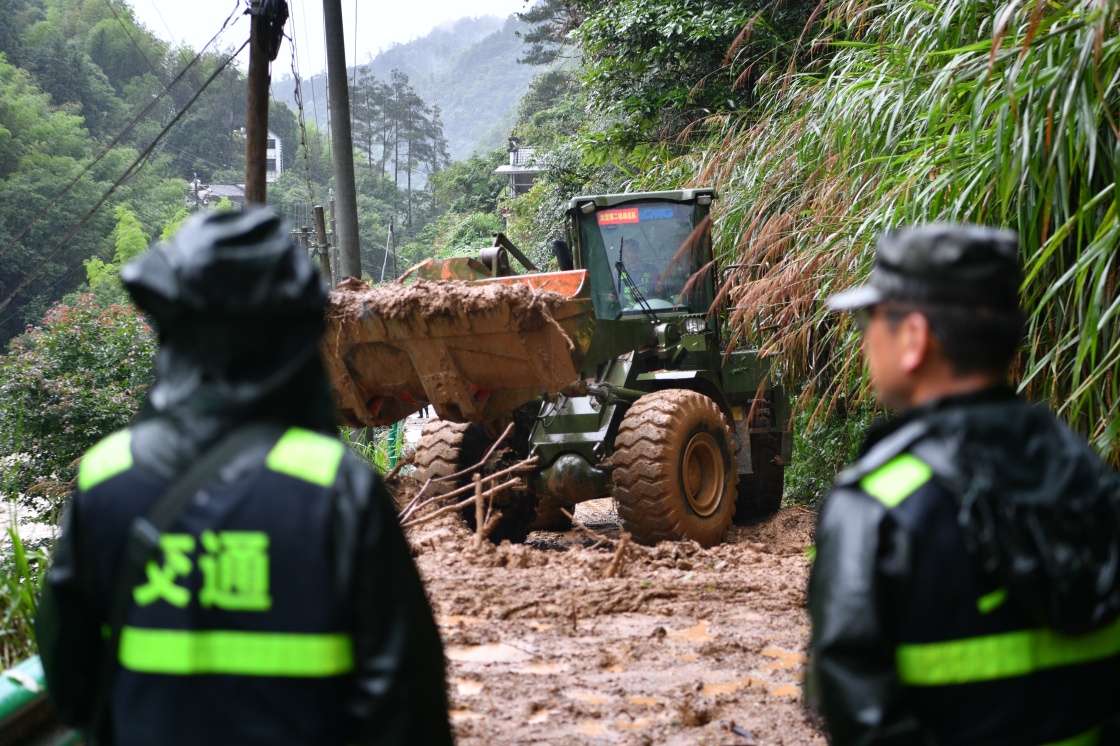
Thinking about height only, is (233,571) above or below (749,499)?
above

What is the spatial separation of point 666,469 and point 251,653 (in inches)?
231

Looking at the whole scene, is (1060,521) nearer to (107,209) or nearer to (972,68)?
(972,68)

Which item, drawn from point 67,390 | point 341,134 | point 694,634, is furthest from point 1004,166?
point 67,390

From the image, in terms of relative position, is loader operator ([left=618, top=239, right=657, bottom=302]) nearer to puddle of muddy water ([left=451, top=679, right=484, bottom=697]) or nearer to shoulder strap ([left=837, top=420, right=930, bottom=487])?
puddle of muddy water ([left=451, top=679, right=484, bottom=697])

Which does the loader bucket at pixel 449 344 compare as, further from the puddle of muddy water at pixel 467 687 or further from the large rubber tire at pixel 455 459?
the puddle of muddy water at pixel 467 687

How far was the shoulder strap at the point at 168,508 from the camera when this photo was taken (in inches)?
63.3

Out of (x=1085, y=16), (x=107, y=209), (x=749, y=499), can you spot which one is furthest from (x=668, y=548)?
(x=107, y=209)

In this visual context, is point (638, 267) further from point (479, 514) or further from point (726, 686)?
point (726, 686)

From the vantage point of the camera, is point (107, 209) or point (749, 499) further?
point (107, 209)

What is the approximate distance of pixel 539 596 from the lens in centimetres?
585

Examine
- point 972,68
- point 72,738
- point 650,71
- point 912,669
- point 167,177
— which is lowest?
point 72,738

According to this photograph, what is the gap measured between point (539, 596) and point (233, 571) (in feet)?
14.3

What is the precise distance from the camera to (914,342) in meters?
1.71

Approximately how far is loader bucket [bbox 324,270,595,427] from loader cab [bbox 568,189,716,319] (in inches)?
93.1
